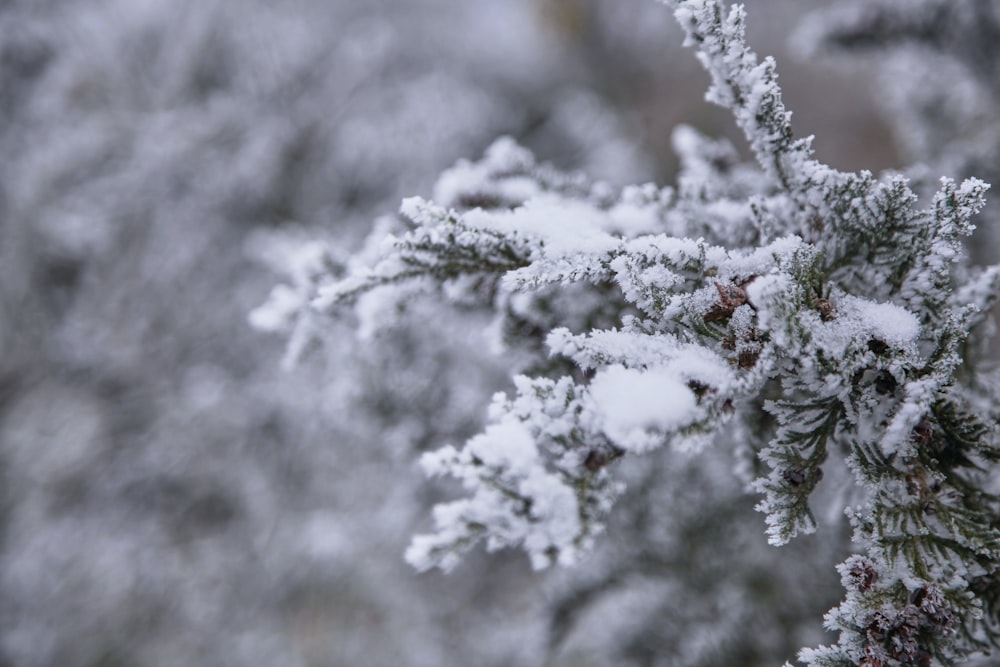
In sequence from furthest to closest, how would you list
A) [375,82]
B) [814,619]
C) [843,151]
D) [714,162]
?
[843,151] → [375,82] → [814,619] → [714,162]

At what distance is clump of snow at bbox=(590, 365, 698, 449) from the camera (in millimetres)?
888

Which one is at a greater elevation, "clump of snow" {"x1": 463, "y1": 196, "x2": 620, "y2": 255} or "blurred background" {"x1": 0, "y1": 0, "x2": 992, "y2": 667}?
"blurred background" {"x1": 0, "y1": 0, "x2": 992, "y2": 667}

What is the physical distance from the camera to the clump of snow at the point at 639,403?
89 centimetres

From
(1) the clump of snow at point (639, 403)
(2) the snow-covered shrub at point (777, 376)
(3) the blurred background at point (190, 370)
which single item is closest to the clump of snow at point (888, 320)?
(2) the snow-covered shrub at point (777, 376)

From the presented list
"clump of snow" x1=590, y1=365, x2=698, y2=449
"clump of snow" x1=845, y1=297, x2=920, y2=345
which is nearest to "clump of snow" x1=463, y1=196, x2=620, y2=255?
"clump of snow" x1=590, y1=365, x2=698, y2=449

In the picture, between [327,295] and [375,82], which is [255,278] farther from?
[327,295]

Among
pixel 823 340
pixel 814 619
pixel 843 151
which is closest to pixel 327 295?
pixel 823 340

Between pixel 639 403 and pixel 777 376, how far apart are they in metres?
0.31

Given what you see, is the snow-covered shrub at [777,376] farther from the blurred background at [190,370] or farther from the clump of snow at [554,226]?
the blurred background at [190,370]

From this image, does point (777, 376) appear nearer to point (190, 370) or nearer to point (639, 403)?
point (639, 403)

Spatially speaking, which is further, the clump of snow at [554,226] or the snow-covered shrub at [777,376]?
the clump of snow at [554,226]

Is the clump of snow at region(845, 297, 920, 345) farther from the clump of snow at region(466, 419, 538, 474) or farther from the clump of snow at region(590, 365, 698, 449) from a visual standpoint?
the clump of snow at region(466, 419, 538, 474)

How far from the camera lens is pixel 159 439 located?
447cm

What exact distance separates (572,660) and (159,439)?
3156 millimetres
